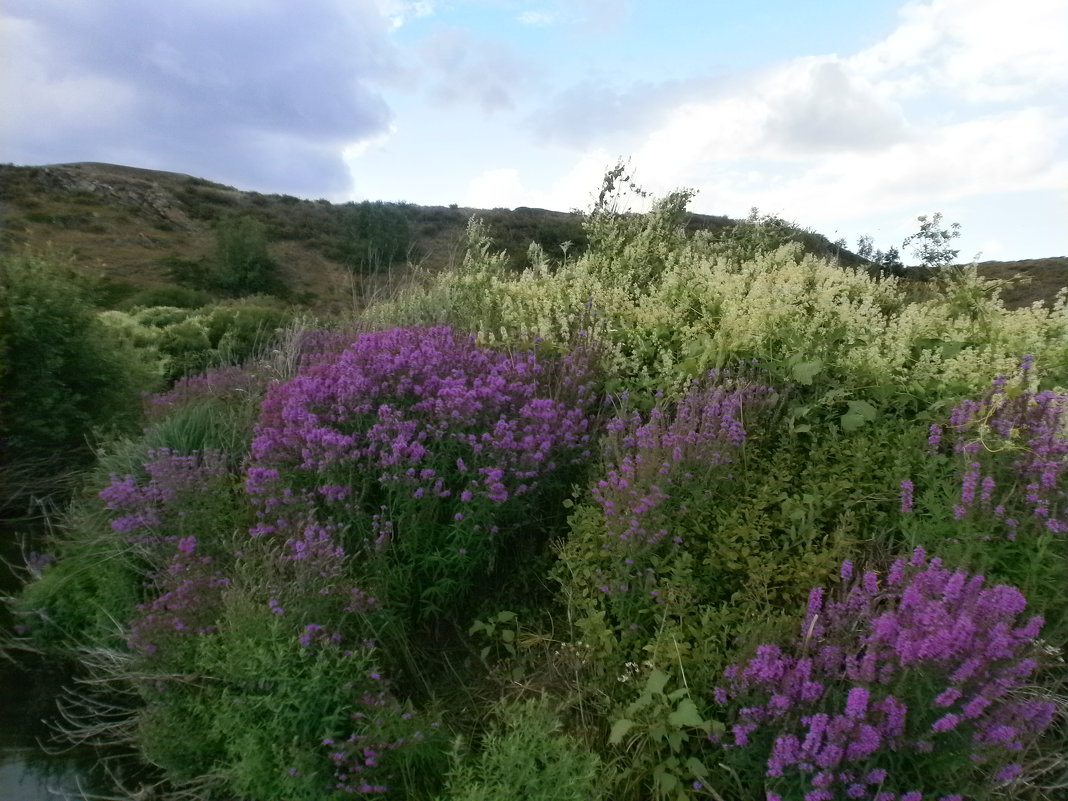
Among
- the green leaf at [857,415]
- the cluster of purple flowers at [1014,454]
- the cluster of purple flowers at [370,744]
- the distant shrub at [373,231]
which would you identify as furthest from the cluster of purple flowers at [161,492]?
the distant shrub at [373,231]

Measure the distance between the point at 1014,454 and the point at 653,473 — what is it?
1628mm

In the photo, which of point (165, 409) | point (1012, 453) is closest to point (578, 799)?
point (1012, 453)

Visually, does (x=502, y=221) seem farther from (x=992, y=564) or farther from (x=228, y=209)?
(x=992, y=564)

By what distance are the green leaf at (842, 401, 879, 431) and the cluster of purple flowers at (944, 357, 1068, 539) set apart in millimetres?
346

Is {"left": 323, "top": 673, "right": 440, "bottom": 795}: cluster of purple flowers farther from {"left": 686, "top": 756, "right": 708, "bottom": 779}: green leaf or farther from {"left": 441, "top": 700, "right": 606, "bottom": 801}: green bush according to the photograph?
{"left": 686, "top": 756, "right": 708, "bottom": 779}: green leaf

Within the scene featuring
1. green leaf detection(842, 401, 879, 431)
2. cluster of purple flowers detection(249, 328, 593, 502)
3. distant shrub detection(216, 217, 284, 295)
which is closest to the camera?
cluster of purple flowers detection(249, 328, 593, 502)

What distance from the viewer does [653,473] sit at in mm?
3318

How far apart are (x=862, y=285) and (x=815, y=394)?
10.4 ft

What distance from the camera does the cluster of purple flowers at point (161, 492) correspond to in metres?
3.88

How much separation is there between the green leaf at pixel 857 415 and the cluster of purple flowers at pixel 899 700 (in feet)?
4.55

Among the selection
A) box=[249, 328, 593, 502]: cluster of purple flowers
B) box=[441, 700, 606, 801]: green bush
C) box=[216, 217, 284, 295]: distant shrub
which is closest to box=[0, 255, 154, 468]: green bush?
box=[249, 328, 593, 502]: cluster of purple flowers

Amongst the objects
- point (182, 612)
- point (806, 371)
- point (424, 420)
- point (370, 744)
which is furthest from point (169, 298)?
point (370, 744)

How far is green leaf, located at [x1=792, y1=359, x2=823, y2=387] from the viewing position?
4.06 m

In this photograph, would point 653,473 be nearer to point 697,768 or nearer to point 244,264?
point 697,768
